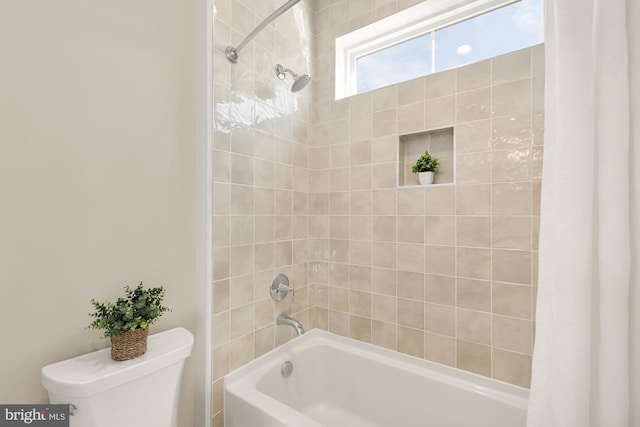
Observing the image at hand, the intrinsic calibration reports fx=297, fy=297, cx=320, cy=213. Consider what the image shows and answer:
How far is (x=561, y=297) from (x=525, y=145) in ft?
2.50

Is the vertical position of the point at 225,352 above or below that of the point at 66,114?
below

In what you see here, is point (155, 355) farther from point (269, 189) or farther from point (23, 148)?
point (269, 189)

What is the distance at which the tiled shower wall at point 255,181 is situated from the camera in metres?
1.38

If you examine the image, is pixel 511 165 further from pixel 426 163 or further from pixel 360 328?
pixel 360 328

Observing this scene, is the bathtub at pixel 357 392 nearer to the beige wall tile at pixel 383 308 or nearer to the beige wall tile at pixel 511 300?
the beige wall tile at pixel 383 308

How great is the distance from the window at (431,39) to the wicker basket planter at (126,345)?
167 centimetres

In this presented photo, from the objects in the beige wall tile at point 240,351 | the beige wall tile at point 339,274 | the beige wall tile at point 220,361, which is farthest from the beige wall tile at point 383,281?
the beige wall tile at point 220,361

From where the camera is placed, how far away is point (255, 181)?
155 centimetres

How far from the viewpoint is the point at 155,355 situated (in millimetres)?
1000

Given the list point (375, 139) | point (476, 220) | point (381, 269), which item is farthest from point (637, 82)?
point (381, 269)

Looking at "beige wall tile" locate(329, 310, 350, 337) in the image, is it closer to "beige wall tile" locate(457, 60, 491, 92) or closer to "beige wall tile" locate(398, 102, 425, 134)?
"beige wall tile" locate(398, 102, 425, 134)

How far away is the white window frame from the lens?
1.63 m

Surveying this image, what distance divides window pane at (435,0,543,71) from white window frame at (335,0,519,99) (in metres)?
0.04

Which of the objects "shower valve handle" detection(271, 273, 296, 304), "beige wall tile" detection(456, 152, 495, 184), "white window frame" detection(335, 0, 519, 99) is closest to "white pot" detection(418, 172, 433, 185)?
"beige wall tile" detection(456, 152, 495, 184)
